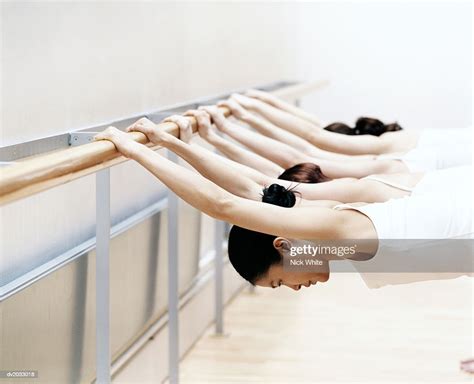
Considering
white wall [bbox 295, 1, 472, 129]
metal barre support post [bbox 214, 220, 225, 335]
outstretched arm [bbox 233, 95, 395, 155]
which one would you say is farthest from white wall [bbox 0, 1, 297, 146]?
white wall [bbox 295, 1, 472, 129]

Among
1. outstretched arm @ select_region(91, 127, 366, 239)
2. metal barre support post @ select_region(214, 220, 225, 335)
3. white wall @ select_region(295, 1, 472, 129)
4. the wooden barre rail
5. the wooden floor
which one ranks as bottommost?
the wooden floor

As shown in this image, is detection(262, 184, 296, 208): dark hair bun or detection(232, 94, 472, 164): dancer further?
detection(232, 94, 472, 164): dancer

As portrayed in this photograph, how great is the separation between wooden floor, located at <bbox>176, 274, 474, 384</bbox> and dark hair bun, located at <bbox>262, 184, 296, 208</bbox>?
112cm

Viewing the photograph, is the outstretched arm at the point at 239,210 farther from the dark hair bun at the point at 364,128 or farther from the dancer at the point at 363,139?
the dark hair bun at the point at 364,128

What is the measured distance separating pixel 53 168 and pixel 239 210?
0.51m

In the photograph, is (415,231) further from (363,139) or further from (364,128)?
(364,128)

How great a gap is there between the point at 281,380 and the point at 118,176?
37.1 inches

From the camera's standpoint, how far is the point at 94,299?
2.87 meters

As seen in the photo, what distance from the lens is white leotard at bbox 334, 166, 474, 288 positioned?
2.24 m

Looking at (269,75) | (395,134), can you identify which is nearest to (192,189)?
(395,134)

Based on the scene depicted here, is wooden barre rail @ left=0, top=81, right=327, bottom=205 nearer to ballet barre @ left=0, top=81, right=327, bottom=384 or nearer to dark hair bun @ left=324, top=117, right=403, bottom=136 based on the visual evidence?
ballet barre @ left=0, top=81, right=327, bottom=384

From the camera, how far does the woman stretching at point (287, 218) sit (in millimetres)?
2150

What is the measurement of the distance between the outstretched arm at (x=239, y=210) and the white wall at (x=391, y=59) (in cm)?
470

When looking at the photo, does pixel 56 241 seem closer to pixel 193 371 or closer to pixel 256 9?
pixel 193 371
